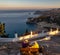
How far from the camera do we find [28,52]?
15906 mm

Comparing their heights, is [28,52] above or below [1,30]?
below

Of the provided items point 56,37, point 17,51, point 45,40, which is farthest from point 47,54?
point 56,37

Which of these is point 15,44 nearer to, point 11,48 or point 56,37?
point 11,48

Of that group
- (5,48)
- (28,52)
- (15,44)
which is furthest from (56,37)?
(28,52)

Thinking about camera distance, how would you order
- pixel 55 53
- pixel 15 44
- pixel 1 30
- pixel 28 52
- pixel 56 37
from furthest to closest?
pixel 1 30, pixel 56 37, pixel 15 44, pixel 55 53, pixel 28 52

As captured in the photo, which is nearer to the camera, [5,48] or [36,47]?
[36,47]

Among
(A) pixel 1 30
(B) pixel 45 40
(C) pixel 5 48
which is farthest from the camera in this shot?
(A) pixel 1 30

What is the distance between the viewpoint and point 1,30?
2473 centimetres

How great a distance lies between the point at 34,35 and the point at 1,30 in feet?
11.9

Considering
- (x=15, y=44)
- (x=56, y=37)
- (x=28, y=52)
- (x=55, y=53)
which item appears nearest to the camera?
(x=28, y=52)

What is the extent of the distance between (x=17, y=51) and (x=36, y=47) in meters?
1.63

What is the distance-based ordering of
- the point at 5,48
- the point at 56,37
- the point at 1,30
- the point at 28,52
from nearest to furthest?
the point at 28,52
the point at 5,48
the point at 56,37
the point at 1,30

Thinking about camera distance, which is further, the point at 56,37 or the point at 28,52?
the point at 56,37

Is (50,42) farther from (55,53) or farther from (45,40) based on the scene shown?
(55,53)
